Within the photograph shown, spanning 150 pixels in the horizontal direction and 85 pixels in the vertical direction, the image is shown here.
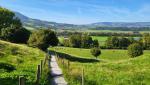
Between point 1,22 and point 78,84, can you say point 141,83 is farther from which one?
point 1,22

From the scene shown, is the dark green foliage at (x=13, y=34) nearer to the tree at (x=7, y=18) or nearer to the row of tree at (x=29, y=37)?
the row of tree at (x=29, y=37)

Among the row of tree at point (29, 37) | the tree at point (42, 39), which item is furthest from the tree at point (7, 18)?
the tree at point (42, 39)

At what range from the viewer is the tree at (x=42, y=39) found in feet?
437

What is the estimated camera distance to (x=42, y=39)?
136m

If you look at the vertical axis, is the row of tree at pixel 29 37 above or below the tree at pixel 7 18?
below

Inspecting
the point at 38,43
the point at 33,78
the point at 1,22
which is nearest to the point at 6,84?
the point at 33,78

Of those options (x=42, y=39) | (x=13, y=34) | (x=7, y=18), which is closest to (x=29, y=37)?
(x=42, y=39)

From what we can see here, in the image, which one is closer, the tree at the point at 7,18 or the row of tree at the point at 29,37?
the row of tree at the point at 29,37

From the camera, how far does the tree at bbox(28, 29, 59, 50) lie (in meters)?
133

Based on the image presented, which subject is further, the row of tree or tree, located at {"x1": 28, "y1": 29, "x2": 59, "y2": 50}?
the row of tree

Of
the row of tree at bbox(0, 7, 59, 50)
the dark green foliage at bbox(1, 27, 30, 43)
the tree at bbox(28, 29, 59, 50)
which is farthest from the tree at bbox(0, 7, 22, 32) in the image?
the tree at bbox(28, 29, 59, 50)

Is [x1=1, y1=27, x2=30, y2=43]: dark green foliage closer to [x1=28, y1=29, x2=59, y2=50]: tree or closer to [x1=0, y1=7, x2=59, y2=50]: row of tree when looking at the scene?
[x1=0, y1=7, x2=59, y2=50]: row of tree

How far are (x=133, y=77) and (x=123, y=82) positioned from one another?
11.1 ft

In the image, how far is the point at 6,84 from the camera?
82.1 ft
